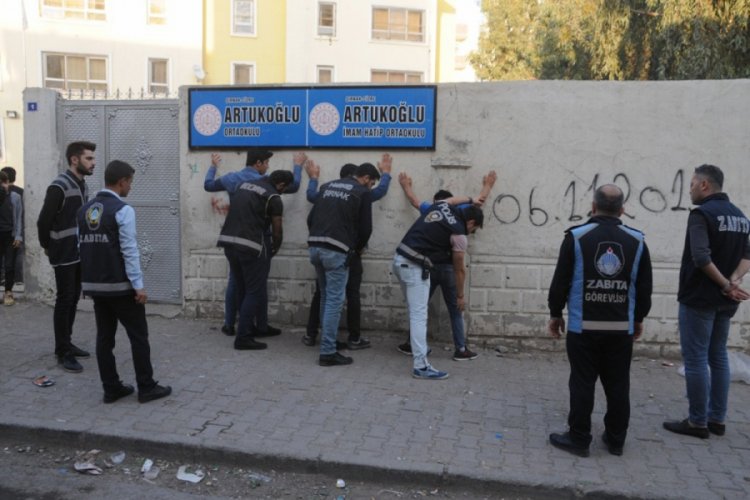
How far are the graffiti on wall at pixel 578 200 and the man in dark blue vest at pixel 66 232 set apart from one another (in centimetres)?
395

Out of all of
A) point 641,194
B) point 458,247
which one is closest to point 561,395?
point 458,247

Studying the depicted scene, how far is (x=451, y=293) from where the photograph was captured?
630 centimetres

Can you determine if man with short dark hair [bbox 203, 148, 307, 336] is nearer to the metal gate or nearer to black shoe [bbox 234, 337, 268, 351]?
black shoe [bbox 234, 337, 268, 351]

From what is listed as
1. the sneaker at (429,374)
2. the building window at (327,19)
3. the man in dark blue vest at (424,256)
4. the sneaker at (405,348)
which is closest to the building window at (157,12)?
the building window at (327,19)

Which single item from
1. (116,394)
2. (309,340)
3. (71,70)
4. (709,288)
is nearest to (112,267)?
(116,394)

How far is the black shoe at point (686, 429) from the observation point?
477cm

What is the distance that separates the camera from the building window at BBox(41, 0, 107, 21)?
27.6 metres

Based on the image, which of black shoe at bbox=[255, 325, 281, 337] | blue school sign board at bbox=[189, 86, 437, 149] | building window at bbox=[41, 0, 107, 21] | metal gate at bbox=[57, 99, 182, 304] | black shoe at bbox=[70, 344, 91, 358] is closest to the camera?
black shoe at bbox=[70, 344, 91, 358]

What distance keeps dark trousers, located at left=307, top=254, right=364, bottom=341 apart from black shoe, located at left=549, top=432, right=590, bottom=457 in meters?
2.65

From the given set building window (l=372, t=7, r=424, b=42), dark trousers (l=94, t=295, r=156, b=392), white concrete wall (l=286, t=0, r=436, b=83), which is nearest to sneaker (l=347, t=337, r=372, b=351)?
dark trousers (l=94, t=295, r=156, b=392)

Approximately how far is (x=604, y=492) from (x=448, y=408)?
59.6 inches

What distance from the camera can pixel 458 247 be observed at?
5.90m

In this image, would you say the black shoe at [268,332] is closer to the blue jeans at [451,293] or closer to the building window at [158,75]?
the blue jeans at [451,293]

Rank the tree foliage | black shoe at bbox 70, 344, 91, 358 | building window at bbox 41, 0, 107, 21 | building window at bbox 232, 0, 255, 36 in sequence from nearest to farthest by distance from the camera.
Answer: black shoe at bbox 70, 344, 91, 358 < the tree foliage < building window at bbox 41, 0, 107, 21 < building window at bbox 232, 0, 255, 36
